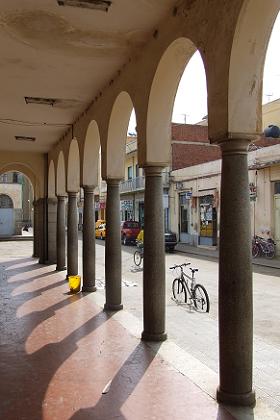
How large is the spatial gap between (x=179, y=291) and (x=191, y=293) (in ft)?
2.60

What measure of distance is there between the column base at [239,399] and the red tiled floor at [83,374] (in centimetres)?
11

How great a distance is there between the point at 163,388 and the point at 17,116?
820cm

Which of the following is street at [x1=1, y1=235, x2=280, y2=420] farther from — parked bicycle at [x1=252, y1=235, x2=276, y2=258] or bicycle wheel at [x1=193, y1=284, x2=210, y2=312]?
parked bicycle at [x1=252, y1=235, x2=276, y2=258]

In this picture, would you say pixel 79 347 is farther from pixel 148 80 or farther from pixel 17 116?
pixel 17 116

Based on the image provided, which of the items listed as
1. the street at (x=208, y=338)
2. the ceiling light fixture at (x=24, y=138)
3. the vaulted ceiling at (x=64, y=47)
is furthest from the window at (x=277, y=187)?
the vaulted ceiling at (x=64, y=47)

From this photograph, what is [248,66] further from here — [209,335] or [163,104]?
[209,335]

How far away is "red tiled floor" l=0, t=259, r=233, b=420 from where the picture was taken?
4.34 metres

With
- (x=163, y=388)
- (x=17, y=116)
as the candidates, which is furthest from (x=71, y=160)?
(x=163, y=388)

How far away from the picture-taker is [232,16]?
168 inches

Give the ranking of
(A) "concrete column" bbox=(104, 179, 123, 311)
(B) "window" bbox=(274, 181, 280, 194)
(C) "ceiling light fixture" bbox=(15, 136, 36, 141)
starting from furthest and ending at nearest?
(B) "window" bbox=(274, 181, 280, 194) < (C) "ceiling light fixture" bbox=(15, 136, 36, 141) < (A) "concrete column" bbox=(104, 179, 123, 311)

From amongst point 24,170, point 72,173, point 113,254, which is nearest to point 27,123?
point 72,173

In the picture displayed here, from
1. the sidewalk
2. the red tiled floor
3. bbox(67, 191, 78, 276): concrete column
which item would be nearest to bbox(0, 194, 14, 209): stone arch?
the sidewalk

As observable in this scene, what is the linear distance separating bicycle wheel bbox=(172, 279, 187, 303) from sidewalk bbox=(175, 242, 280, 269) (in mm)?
7613

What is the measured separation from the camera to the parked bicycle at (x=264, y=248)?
63.7ft
